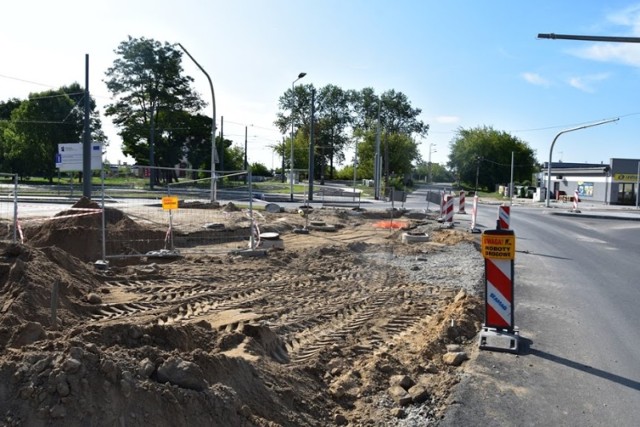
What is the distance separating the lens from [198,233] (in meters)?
15.8

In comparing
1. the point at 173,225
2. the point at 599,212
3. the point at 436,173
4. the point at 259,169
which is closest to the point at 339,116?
the point at 259,169

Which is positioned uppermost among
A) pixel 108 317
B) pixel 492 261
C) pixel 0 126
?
pixel 0 126

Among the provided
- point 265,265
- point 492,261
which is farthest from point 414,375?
point 265,265

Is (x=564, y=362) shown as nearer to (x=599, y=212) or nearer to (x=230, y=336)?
(x=230, y=336)

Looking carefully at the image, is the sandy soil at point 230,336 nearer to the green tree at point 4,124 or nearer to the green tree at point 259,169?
the green tree at point 4,124

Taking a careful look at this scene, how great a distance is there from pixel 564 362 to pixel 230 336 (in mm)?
3631

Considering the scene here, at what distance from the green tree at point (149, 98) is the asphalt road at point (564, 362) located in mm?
48531

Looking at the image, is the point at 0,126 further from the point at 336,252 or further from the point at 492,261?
the point at 492,261

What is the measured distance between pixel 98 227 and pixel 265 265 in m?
4.34

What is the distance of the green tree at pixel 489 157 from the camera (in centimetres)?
9538

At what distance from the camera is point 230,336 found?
5711mm

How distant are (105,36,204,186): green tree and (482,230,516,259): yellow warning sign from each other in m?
50.7

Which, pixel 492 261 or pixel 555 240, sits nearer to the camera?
pixel 492 261

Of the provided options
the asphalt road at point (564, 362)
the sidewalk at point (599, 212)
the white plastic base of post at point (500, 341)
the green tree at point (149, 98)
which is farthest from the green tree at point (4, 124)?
the white plastic base of post at point (500, 341)
